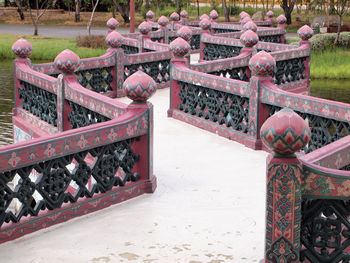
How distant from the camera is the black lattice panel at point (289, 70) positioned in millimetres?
12609

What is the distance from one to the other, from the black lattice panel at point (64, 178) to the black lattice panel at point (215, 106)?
2.55m

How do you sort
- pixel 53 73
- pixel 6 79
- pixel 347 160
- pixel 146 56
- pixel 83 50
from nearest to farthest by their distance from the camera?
1. pixel 347 160
2. pixel 53 73
3. pixel 146 56
4. pixel 6 79
5. pixel 83 50

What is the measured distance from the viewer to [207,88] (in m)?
9.48

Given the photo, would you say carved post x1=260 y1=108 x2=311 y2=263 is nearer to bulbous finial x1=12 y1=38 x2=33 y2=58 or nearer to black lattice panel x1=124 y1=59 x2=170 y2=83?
bulbous finial x1=12 y1=38 x2=33 y2=58

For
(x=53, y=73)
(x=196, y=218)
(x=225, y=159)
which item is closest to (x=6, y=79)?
(x=53, y=73)

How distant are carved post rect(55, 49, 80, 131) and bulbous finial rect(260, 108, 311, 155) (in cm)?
454

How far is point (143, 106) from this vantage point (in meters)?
6.60

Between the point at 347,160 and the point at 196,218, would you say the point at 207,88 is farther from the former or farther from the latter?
the point at 347,160

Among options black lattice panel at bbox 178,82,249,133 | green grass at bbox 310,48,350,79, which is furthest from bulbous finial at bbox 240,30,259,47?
green grass at bbox 310,48,350,79

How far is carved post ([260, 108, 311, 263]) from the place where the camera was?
4.14m

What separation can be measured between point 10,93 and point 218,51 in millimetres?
8147

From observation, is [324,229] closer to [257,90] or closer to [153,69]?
[257,90]

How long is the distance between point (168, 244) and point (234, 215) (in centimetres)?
94

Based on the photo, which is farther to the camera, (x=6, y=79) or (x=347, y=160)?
(x=6, y=79)
